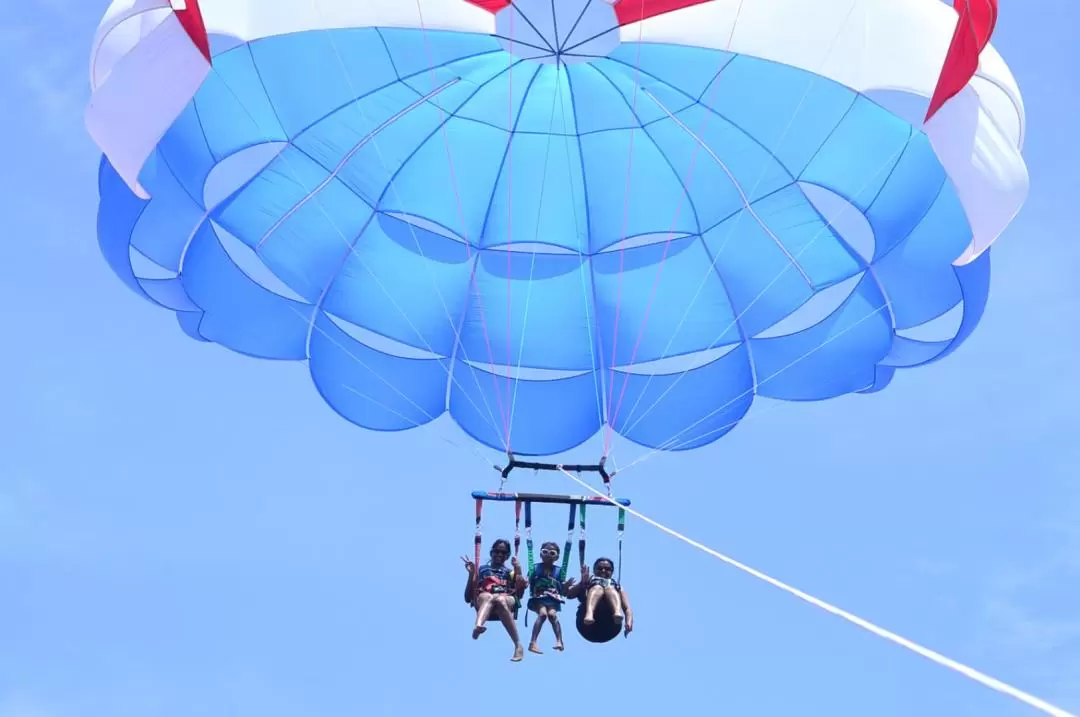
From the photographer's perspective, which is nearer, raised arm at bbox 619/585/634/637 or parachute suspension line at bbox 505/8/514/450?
raised arm at bbox 619/585/634/637

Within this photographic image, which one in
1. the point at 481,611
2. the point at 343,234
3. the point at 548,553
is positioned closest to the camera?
the point at 481,611

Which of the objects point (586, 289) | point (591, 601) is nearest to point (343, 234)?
point (586, 289)

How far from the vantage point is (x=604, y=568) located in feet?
29.0

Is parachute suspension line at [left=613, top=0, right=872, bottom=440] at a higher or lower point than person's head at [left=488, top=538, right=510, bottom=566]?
higher

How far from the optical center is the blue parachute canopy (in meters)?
9.55

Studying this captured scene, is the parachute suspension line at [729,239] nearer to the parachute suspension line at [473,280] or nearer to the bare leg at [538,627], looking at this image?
the parachute suspension line at [473,280]

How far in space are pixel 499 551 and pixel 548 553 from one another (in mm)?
293

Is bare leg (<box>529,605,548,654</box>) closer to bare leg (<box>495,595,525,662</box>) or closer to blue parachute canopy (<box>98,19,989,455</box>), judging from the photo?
bare leg (<box>495,595,525,662</box>)

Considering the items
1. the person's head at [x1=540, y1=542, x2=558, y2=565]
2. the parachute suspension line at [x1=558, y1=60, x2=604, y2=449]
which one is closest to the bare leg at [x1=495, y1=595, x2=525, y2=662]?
the person's head at [x1=540, y1=542, x2=558, y2=565]

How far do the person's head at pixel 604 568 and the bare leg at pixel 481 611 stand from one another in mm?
654

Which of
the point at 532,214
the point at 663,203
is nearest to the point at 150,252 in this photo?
the point at 532,214

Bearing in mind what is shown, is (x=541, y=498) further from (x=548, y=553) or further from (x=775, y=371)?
(x=775, y=371)

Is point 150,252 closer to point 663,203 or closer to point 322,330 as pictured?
point 322,330

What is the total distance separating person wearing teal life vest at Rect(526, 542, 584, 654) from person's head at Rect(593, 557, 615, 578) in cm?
14
